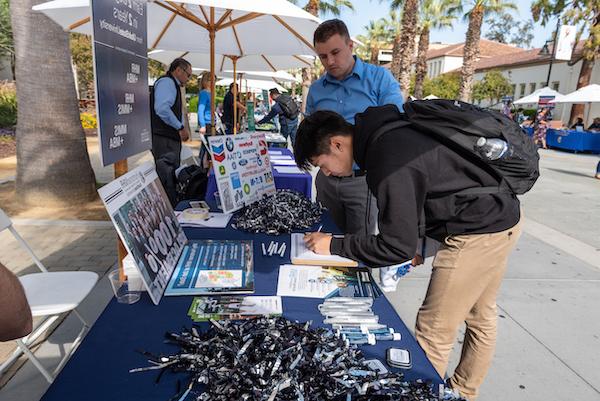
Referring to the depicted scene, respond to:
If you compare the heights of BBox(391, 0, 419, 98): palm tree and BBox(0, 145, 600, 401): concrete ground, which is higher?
BBox(391, 0, 419, 98): palm tree

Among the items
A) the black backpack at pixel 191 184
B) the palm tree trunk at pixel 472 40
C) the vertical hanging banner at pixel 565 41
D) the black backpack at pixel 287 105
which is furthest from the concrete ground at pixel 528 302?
the vertical hanging banner at pixel 565 41

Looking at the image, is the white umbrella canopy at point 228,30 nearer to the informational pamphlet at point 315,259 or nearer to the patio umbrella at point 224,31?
the patio umbrella at point 224,31

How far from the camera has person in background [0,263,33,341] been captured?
3.22ft

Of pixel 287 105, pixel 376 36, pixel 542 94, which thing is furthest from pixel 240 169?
pixel 376 36

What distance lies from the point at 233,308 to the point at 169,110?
12.7 ft

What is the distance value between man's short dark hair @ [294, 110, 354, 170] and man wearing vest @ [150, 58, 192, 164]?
3539 millimetres

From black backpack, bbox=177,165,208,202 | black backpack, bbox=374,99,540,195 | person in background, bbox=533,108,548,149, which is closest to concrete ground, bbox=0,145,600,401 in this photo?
black backpack, bbox=177,165,208,202

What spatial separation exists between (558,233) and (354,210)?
4363 mm

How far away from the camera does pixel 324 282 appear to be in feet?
5.72

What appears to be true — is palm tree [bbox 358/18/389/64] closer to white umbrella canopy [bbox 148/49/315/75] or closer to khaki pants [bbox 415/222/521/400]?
white umbrella canopy [bbox 148/49/315/75]

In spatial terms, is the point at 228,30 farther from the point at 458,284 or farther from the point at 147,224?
the point at 458,284

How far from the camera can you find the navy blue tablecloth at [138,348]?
3.52ft

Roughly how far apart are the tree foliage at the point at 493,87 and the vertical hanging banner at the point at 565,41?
12.9m

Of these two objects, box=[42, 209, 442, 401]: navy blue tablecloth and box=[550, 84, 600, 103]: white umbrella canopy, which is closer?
box=[42, 209, 442, 401]: navy blue tablecloth
